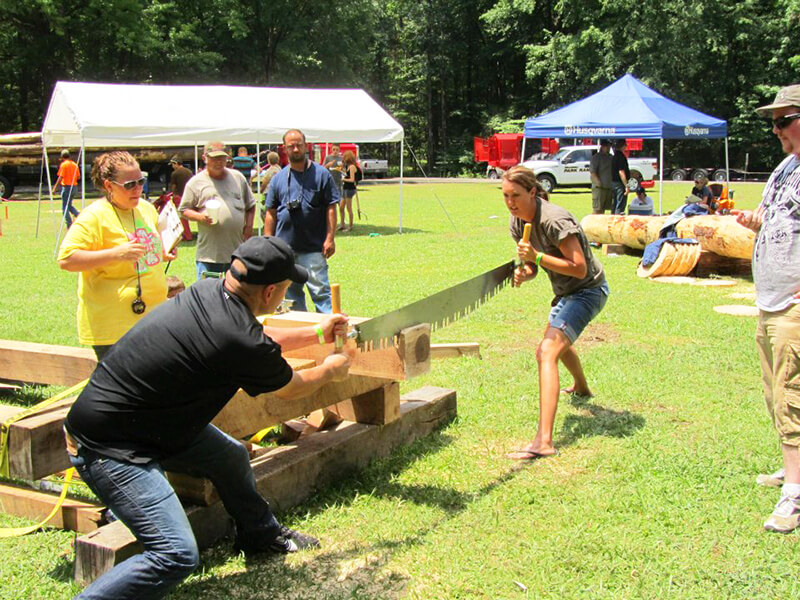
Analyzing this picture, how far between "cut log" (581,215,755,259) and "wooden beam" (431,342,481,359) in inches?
164

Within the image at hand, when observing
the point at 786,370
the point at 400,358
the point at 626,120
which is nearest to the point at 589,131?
the point at 626,120

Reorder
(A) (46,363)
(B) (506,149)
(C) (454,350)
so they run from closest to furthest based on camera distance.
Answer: (A) (46,363), (C) (454,350), (B) (506,149)

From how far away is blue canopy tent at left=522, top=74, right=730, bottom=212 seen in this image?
16922 millimetres

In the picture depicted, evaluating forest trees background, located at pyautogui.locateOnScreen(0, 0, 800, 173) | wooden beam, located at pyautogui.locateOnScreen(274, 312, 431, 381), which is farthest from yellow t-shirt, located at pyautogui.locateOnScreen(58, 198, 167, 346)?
forest trees background, located at pyautogui.locateOnScreen(0, 0, 800, 173)

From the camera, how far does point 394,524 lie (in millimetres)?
3947

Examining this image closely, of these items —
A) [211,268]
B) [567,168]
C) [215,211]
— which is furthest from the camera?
[567,168]

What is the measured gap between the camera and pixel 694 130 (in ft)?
57.1

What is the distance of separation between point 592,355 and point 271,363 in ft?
15.4

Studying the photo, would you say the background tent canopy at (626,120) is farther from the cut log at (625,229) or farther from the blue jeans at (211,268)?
the blue jeans at (211,268)

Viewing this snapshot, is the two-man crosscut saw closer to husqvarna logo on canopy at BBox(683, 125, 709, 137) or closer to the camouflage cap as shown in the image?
the camouflage cap

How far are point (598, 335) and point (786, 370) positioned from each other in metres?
4.06

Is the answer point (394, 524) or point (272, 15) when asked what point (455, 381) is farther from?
point (272, 15)

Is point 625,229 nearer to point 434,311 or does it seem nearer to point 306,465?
point 434,311

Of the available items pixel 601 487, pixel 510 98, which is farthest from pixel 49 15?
pixel 601 487
